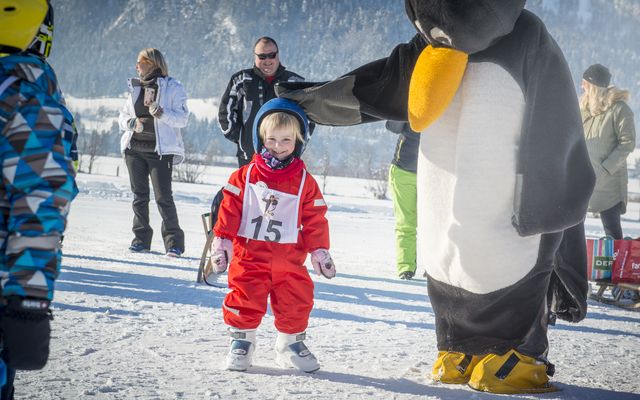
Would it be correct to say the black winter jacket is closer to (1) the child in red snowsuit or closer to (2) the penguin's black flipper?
(2) the penguin's black flipper

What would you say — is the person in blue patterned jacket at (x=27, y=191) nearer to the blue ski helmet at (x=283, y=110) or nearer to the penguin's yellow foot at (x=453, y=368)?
Result: the blue ski helmet at (x=283, y=110)

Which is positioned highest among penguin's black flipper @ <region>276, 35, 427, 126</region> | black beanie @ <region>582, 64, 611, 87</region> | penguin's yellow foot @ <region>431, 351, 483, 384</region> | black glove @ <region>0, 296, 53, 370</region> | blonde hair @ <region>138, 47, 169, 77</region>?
black beanie @ <region>582, 64, 611, 87</region>

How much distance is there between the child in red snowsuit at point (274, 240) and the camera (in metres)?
2.39

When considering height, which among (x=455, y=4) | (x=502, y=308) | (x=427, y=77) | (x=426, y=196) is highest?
(x=455, y=4)

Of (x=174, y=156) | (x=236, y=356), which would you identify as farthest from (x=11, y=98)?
(x=174, y=156)

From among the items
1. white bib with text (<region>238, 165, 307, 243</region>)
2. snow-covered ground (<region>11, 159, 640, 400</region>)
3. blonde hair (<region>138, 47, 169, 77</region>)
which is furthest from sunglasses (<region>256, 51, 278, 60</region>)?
white bib with text (<region>238, 165, 307, 243</region>)

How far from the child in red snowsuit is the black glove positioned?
107 cm

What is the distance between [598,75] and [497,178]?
10.9ft

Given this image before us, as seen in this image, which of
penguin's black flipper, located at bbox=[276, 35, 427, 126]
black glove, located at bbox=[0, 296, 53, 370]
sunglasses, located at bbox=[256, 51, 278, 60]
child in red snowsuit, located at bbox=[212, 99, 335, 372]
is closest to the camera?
black glove, located at bbox=[0, 296, 53, 370]

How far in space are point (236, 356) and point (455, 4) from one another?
1.60m

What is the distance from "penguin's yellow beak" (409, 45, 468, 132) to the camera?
2.26m

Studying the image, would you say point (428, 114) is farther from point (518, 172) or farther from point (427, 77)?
point (518, 172)

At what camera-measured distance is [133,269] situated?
4535 mm

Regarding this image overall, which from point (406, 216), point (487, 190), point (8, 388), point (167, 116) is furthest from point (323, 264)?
point (167, 116)
